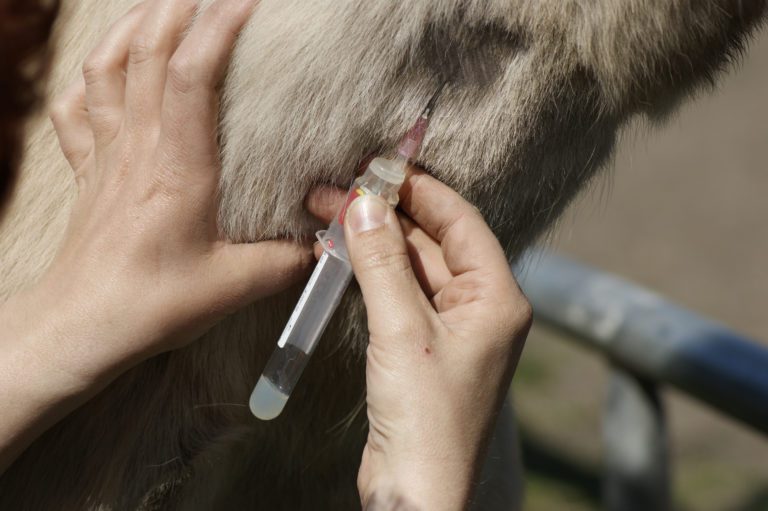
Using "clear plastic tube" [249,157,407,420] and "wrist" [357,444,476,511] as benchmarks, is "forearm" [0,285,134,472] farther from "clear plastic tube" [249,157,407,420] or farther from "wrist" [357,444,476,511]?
"wrist" [357,444,476,511]

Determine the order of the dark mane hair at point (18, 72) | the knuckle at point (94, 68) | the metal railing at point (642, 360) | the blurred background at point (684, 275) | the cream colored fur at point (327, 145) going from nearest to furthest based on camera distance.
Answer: the cream colored fur at point (327, 145) < the knuckle at point (94, 68) < the dark mane hair at point (18, 72) < the metal railing at point (642, 360) < the blurred background at point (684, 275)

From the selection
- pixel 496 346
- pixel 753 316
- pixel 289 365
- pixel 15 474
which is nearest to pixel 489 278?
pixel 496 346

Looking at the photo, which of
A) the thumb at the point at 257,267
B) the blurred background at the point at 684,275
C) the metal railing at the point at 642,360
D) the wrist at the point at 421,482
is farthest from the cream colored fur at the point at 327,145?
the blurred background at the point at 684,275

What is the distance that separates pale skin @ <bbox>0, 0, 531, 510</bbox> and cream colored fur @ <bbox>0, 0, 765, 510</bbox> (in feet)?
0.11

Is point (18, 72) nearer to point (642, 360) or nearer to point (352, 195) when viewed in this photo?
point (352, 195)

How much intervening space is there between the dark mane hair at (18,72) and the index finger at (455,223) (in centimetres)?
41

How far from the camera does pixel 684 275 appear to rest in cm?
417

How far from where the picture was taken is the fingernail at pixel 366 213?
90cm

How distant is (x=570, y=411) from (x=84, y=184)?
115 inches

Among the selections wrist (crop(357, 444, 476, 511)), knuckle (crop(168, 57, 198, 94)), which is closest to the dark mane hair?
knuckle (crop(168, 57, 198, 94))

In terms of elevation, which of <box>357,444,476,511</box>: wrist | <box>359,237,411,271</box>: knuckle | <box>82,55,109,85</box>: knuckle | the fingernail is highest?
<box>82,55,109,85</box>: knuckle

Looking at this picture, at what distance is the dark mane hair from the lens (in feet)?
3.53

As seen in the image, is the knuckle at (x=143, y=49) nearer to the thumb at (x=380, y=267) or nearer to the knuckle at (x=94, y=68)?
the knuckle at (x=94, y=68)

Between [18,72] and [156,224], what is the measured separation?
0.91 feet
